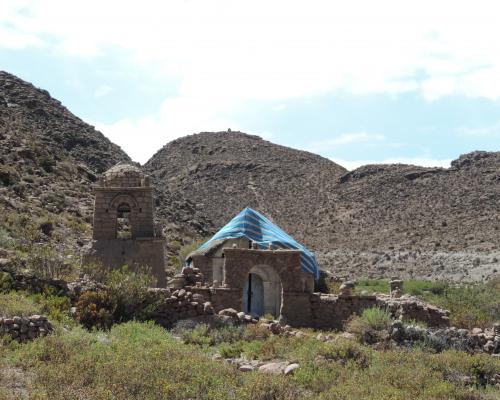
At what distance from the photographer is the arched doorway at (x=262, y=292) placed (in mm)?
17844

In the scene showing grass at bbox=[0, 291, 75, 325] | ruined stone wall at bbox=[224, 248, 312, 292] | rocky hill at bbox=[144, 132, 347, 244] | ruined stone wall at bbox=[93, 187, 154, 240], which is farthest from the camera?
rocky hill at bbox=[144, 132, 347, 244]

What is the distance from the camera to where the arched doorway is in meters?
17.8

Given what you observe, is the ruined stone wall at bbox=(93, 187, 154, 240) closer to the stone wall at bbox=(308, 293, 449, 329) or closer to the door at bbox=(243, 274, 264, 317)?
the door at bbox=(243, 274, 264, 317)

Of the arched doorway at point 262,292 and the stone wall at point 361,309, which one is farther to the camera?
the arched doorway at point 262,292

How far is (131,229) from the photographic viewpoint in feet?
59.8

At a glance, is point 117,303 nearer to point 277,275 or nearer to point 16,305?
point 16,305

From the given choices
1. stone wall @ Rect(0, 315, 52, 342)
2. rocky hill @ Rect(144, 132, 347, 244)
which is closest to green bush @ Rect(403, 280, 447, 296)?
rocky hill @ Rect(144, 132, 347, 244)

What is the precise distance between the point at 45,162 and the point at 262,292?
903 inches

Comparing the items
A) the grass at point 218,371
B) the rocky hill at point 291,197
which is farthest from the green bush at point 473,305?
the rocky hill at point 291,197

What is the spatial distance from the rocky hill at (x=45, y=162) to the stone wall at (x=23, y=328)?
9818mm

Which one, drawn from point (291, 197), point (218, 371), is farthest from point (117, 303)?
point (291, 197)

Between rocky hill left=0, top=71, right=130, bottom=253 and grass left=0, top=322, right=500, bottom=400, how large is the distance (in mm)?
11094

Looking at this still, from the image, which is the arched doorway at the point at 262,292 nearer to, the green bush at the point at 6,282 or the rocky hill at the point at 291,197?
the green bush at the point at 6,282

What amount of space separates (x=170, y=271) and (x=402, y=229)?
24.1 meters
